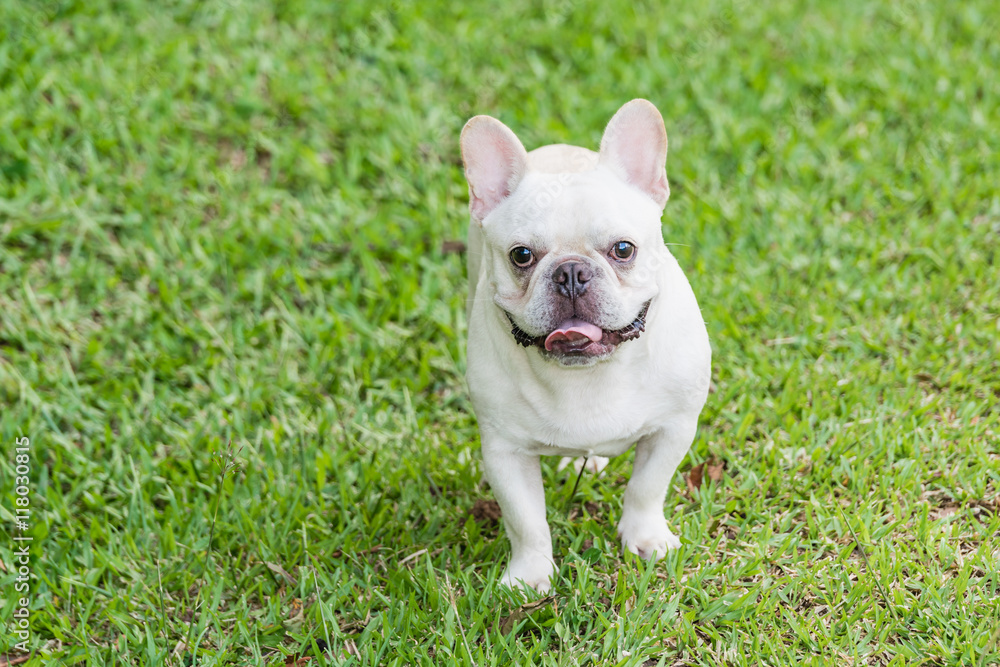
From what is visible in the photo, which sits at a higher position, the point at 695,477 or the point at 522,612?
the point at 695,477

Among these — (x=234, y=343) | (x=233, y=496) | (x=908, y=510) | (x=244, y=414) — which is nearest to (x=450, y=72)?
(x=234, y=343)

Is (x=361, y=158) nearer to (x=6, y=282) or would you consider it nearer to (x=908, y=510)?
(x=6, y=282)

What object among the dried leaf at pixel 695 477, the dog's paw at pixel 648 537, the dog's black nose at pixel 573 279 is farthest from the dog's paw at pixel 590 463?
the dog's black nose at pixel 573 279

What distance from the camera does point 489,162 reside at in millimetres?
3428

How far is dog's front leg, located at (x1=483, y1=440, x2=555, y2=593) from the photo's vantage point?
11.5 ft

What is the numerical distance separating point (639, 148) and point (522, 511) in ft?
4.29

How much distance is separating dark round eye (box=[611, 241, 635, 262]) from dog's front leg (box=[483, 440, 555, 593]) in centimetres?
77

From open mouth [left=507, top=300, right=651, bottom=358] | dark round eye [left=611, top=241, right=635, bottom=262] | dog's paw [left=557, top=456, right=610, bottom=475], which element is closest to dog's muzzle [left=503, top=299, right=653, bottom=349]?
open mouth [left=507, top=300, right=651, bottom=358]

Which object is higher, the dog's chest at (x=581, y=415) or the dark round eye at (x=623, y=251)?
the dark round eye at (x=623, y=251)

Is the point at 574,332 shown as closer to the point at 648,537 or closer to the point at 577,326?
the point at 577,326

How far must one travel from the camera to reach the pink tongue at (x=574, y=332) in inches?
122

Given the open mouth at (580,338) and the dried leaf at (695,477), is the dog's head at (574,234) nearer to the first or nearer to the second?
the open mouth at (580,338)

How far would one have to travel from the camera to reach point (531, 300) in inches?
123

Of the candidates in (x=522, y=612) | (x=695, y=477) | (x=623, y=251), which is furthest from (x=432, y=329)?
(x=623, y=251)
